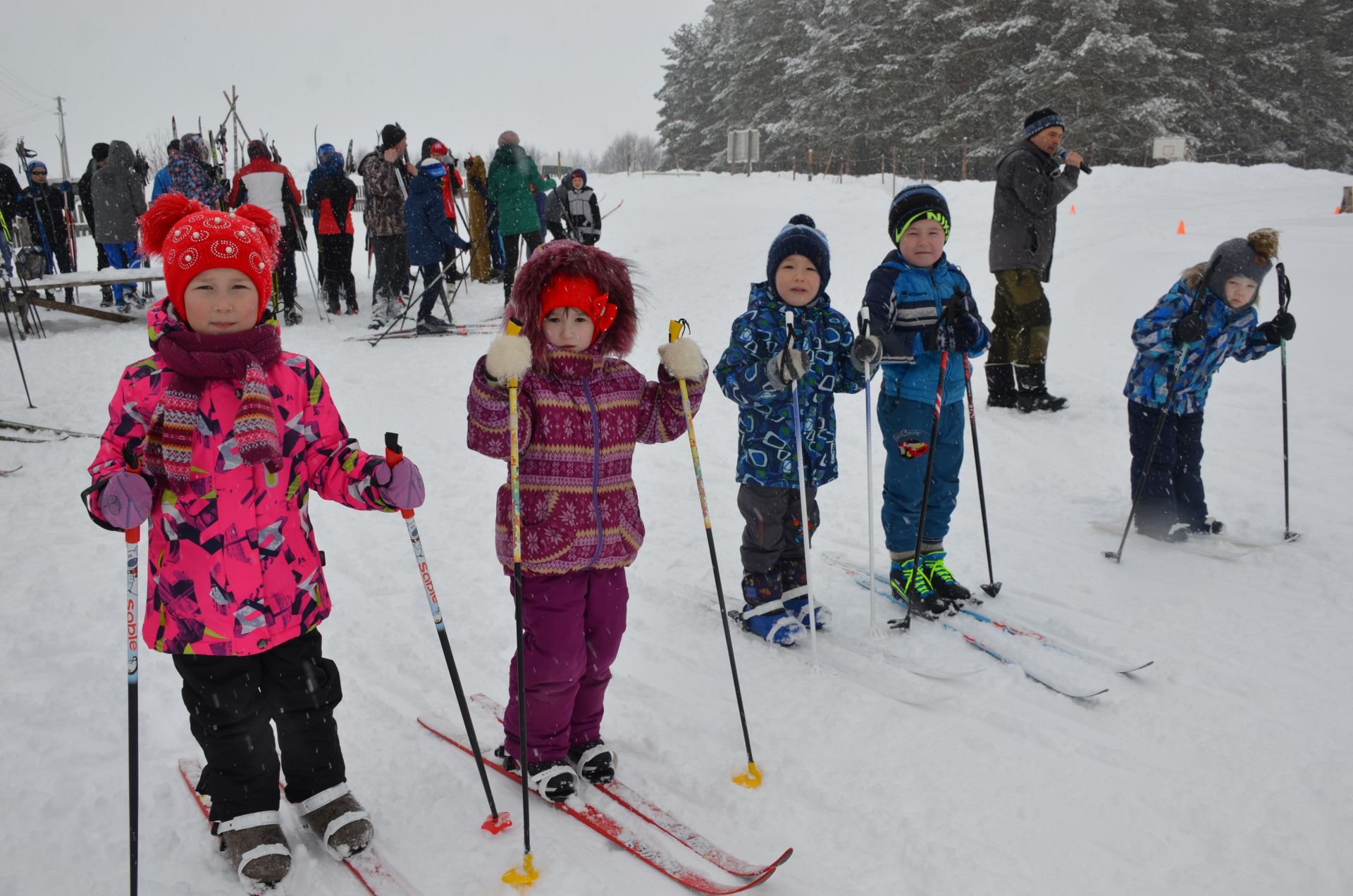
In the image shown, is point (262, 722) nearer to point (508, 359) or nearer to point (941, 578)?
point (508, 359)

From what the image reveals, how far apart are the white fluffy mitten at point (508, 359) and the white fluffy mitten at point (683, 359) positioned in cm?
47

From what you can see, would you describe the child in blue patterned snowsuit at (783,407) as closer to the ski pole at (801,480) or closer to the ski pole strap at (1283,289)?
the ski pole at (801,480)

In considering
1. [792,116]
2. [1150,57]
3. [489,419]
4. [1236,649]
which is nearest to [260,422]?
[489,419]

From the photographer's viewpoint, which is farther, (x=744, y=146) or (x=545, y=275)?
(x=744, y=146)

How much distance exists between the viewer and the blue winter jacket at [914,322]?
12.2 feet

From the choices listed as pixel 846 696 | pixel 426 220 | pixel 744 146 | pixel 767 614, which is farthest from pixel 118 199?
pixel 744 146

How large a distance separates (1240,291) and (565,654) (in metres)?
4.00

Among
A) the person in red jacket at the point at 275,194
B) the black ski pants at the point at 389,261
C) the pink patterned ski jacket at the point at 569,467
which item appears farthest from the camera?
the black ski pants at the point at 389,261

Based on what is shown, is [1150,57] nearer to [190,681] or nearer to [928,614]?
[928,614]


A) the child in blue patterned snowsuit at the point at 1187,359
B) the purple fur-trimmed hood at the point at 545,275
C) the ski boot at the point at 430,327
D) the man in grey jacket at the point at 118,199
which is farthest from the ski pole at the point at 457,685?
the man in grey jacket at the point at 118,199

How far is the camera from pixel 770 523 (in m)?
3.62

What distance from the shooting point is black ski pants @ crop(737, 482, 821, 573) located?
361cm

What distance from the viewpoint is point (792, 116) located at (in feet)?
110

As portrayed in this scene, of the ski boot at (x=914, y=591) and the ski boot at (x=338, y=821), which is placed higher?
the ski boot at (x=914, y=591)
